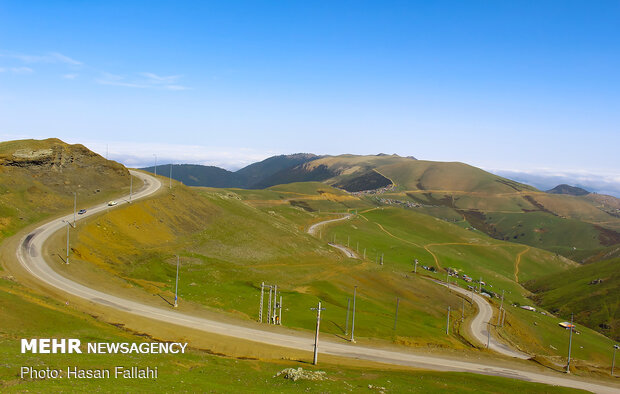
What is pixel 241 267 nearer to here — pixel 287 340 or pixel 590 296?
pixel 287 340

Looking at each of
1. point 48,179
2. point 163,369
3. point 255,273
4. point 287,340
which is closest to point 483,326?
point 255,273

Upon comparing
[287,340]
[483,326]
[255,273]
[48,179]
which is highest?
[48,179]

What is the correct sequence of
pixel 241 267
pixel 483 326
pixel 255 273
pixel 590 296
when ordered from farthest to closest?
pixel 590 296 < pixel 483 326 < pixel 241 267 < pixel 255 273

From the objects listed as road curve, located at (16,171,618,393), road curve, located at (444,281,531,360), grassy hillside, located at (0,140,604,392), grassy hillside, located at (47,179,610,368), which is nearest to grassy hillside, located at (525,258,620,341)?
grassy hillside, located at (47,179,610,368)

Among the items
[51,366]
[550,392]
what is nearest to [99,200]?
[51,366]

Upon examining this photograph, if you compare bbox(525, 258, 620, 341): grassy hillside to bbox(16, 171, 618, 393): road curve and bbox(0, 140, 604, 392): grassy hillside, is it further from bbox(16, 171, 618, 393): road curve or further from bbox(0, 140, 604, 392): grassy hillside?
bbox(16, 171, 618, 393): road curve

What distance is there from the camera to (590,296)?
160m

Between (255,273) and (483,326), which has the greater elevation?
(255,273)


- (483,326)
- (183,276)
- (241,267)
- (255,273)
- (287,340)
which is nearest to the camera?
(287,340)

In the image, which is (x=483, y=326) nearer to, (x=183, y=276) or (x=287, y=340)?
(x=287, y=340)

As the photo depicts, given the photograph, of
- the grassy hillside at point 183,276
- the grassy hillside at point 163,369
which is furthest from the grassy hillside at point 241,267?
the grassy hillside at point 163,369

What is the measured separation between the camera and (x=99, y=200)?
109 metres

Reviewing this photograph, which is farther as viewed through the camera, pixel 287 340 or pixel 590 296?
pixel 590 296

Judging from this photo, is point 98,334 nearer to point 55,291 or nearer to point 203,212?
point 55,291
